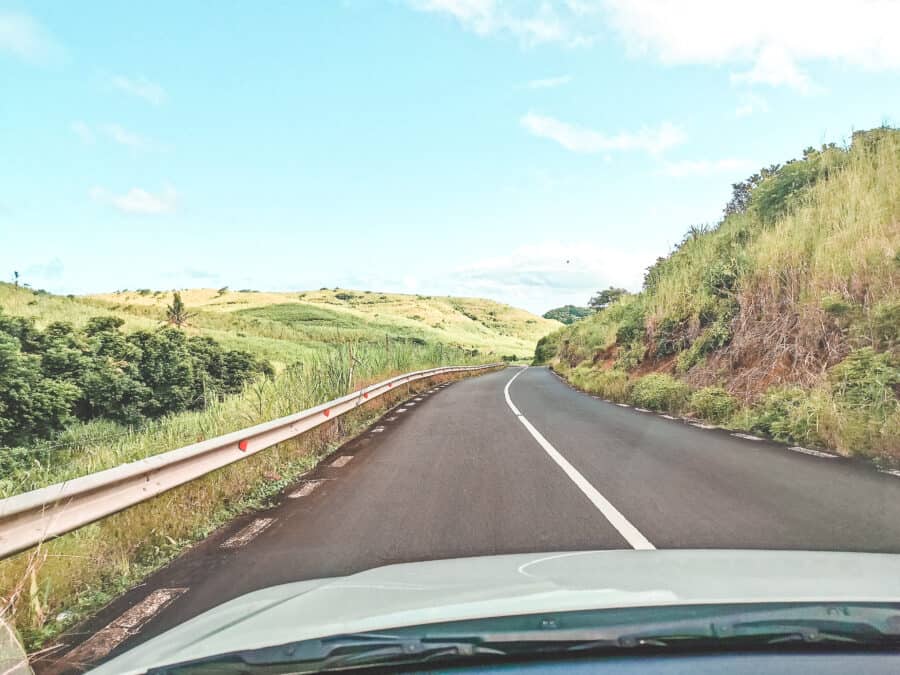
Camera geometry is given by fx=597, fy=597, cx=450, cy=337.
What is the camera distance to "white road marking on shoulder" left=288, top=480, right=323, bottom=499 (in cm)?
625

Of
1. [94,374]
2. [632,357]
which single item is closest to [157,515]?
[632,357]

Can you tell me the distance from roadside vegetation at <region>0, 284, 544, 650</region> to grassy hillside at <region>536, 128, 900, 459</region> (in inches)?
279

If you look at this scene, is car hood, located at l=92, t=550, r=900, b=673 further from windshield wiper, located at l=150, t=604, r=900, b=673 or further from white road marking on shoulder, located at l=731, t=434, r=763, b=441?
white road marking on shoulder, located at l=731, t=434, r=763, b=441

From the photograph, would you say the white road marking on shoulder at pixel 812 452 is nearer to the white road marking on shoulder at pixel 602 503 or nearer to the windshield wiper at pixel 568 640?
the white road marking on shoulder at pixel 602 503

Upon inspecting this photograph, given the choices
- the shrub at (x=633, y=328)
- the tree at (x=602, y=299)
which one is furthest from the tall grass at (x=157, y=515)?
the tree at (x=602, y=299)

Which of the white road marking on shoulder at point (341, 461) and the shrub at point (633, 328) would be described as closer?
the white road marking on shoulder at point (341, 461)

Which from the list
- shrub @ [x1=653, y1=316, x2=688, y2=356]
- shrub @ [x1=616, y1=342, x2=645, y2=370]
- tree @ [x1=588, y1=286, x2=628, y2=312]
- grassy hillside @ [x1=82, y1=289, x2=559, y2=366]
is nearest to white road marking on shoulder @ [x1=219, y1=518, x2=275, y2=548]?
shrub @ [x1=653, y1=316, x2=688, y2=356]

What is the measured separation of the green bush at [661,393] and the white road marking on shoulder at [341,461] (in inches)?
306

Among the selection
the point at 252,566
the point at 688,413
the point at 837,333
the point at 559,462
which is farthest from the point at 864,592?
the point at 688,413

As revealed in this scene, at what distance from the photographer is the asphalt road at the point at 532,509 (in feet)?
13.4

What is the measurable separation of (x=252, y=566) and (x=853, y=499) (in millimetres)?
5053

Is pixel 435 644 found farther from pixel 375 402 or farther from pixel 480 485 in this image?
pixel 375 402

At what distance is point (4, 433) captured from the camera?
1073 inches

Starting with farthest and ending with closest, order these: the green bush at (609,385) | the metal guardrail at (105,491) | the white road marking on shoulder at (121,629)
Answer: the green bush at (609,385)
the metal guardrail at (105,491)
the white road marking on shoulder at (121,629)
